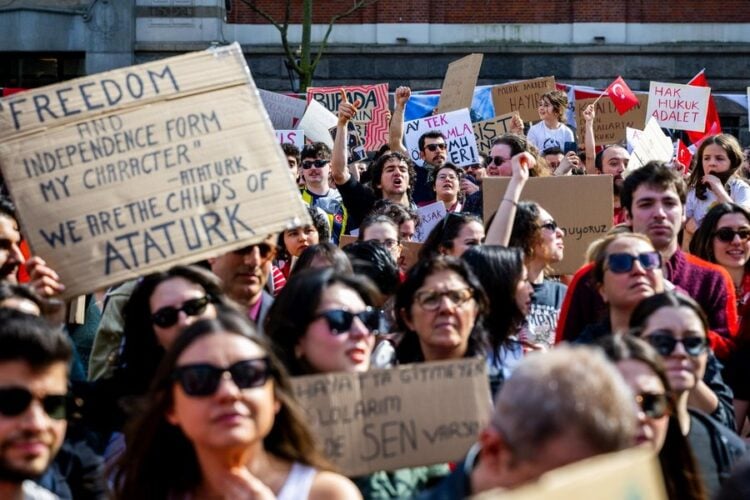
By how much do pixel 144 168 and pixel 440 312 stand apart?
105 centimetres

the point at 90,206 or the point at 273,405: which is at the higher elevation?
the point at 90,206

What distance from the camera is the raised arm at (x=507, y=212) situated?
635 centimetres

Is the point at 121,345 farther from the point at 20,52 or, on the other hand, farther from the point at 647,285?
the point at 20,52

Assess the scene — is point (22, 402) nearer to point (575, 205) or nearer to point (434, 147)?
point (575, 205)

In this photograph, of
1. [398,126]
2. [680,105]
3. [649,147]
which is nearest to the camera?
[649,147]

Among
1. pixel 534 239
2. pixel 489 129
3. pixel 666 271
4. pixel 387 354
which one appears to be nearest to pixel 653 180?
pixel 666 271

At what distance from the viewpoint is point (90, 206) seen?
15.3 ft

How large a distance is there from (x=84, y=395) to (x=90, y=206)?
0.61 meters

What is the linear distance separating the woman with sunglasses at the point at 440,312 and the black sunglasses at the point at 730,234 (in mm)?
2043

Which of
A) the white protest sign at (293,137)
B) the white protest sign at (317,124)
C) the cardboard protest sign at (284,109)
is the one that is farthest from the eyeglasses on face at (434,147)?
the cardboard protest sign at (284,109)

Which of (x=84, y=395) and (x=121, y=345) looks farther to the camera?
(x=121, y=345)

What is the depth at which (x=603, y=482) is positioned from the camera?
2.24 metres

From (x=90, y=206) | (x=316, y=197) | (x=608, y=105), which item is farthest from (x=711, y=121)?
(x=90, y=206)

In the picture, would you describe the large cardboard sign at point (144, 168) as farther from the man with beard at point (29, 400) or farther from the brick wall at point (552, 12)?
the brick wall at point (552, 12)
